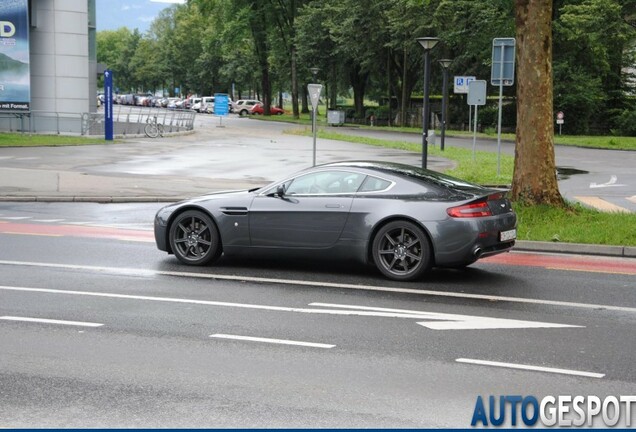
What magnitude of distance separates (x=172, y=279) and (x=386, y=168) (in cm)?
304

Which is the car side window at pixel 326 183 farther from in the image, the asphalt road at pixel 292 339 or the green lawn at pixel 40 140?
the green lawn at pixel 40 140

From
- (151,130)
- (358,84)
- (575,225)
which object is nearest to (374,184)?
(575,225)

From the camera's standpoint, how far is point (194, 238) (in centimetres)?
1191

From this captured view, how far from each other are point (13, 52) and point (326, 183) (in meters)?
33.4

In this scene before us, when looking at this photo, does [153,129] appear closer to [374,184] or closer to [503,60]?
[503,60]

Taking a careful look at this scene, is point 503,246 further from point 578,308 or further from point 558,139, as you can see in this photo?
point 558,139

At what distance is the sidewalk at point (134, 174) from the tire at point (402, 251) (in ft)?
12.6

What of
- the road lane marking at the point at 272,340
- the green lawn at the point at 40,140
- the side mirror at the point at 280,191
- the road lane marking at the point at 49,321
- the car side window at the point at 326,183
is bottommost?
the road lane marking at the point at 49,321

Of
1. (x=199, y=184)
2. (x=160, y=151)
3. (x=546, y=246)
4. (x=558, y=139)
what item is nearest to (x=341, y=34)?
(x=558, y=139)

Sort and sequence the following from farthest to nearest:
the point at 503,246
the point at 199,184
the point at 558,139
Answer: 1. the point at 558,139
2. the point at 199,184
3. the point at 503,246

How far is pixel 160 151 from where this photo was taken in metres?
36.4

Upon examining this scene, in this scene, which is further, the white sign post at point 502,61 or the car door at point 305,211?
the white sign post at point 502,61

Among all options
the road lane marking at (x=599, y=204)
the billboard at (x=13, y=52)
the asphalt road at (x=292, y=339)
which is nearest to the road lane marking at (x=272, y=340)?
the asphalt road at (x=292, y=339)

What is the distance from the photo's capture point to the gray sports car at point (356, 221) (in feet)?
34.8
